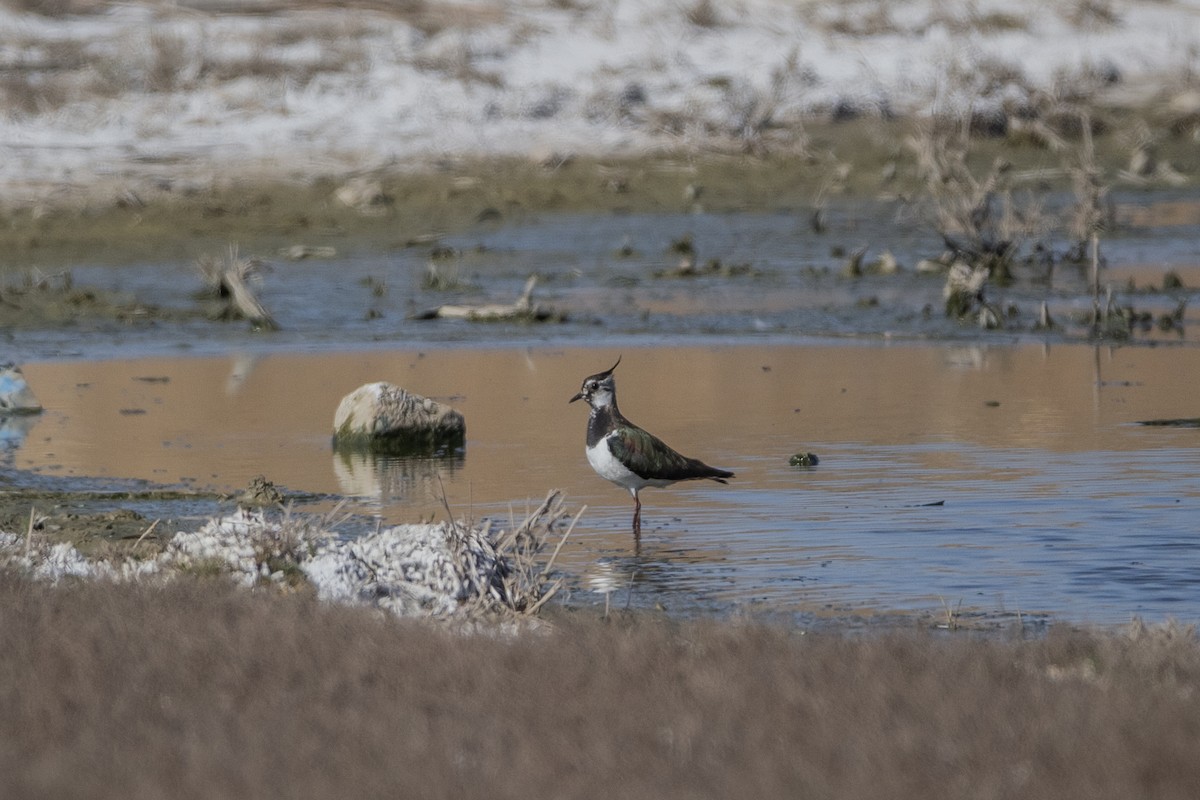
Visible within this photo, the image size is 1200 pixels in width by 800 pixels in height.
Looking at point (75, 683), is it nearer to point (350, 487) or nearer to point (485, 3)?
point (350, 487)

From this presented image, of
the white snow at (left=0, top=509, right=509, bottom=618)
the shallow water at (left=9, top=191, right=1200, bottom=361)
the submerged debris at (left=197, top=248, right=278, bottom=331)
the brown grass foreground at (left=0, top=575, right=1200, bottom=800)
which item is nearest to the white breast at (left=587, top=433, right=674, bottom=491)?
the white snow at (left=0, top=509, right=509, bottom=618)

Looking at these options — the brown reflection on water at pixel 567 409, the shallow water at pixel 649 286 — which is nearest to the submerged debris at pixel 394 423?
the brown reflection on water at pixel 567 409

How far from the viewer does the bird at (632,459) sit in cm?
985

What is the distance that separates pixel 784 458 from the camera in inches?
462

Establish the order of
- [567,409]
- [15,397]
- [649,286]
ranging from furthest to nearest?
[649,286] < [567,409] < [15,397]

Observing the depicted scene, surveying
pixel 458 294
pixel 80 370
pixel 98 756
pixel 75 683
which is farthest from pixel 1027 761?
pixel 458 294

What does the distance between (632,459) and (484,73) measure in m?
15.3

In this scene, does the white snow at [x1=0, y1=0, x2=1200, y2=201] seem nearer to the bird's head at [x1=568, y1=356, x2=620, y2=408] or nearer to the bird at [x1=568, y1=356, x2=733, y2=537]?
the bird's head at [x1=568, y1=356, x2=620, y2=408]

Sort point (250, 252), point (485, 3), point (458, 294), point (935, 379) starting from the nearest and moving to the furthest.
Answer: point (935, 379) → point (458, 294) → point (250, 252) → point (485, 3)

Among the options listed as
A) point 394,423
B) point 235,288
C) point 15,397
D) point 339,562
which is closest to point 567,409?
point 394,423

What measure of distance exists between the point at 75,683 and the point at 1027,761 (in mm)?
2610

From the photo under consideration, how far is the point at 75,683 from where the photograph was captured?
5.83 metres

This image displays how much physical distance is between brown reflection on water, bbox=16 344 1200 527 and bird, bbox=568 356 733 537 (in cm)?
27

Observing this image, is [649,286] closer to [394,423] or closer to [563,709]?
[394,423]
